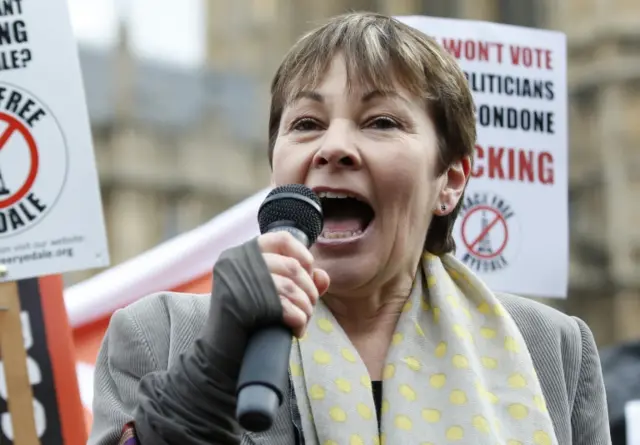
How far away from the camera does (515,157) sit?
5449mm

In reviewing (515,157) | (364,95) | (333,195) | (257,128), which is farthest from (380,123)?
(257,128)

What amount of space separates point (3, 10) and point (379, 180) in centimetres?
190

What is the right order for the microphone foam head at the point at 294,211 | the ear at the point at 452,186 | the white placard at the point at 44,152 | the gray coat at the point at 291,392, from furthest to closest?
the white placard at the point at 44,152 < the ear at the point at 452,186 < the gray coat at the point at 291,392 < the microphone foam head at the point at 294,211

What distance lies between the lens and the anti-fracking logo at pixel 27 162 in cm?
433

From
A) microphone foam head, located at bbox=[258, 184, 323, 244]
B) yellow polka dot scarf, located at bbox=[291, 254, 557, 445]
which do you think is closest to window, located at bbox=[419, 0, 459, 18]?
yellow polka dot scarf, located at bbox=[291, 254, 557, 445]

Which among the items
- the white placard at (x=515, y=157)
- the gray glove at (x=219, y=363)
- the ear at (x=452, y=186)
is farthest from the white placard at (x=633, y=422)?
the gray glove at (x=219, y=363)

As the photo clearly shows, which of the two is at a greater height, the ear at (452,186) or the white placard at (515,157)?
the ear at (452,186)

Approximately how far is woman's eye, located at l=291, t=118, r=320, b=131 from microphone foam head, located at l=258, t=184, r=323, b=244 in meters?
0.34

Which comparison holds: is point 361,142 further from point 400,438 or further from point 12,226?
point 12,226

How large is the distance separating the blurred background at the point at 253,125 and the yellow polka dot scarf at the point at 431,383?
97.4ft

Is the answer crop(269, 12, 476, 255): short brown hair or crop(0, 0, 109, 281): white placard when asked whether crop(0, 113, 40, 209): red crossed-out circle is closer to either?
crop(0, 0, 109, 281): white placard

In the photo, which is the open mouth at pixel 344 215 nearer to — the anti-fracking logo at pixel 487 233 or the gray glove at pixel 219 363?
the gray glove at pixel 219 363

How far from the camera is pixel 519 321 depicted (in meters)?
3.06

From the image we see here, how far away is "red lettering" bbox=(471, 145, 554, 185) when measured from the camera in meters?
5.40
